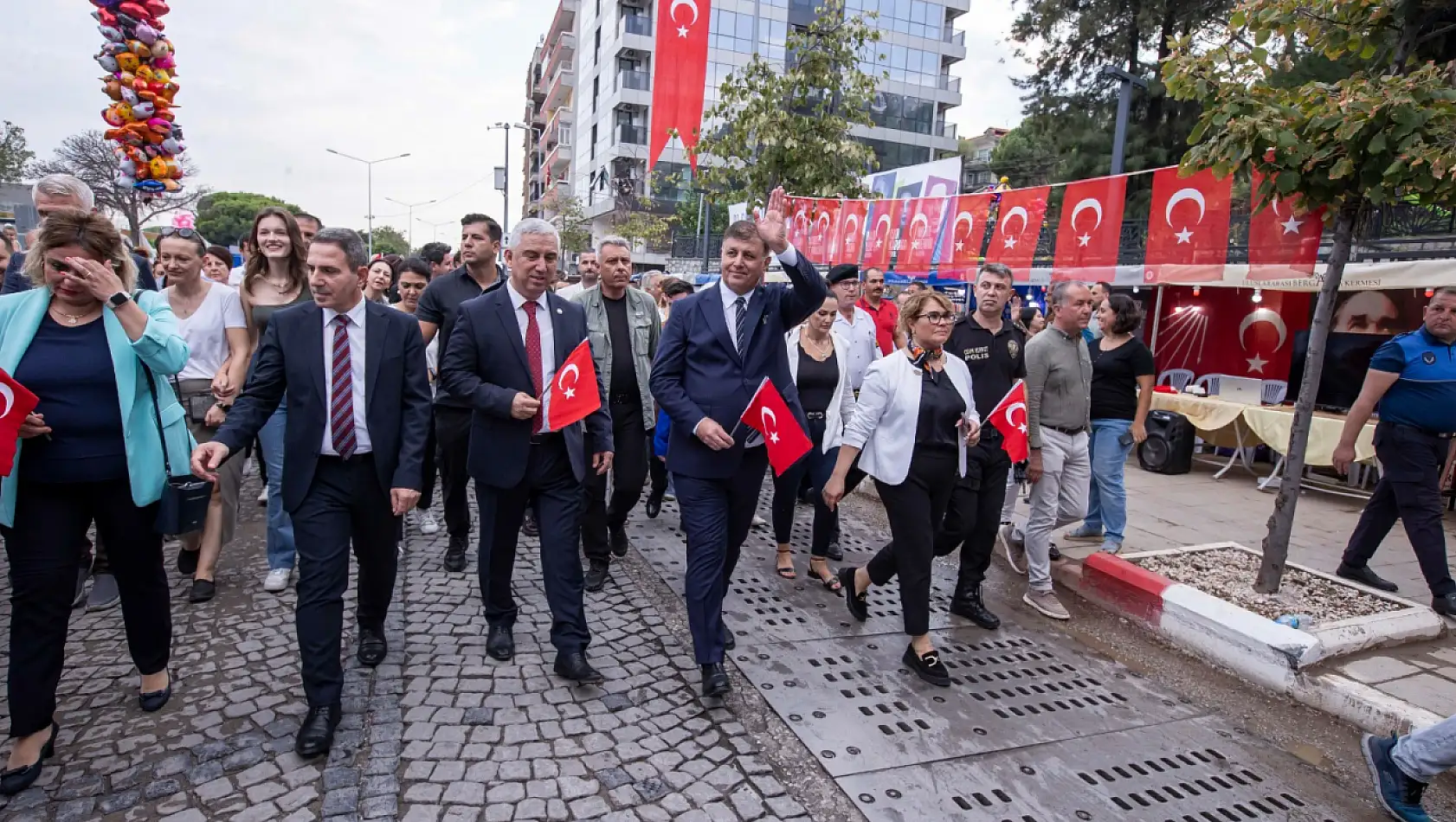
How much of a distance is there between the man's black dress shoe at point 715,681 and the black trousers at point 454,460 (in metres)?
1.87

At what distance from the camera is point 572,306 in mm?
4016

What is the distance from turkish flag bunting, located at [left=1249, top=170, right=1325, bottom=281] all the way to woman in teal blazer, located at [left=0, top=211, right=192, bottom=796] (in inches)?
345

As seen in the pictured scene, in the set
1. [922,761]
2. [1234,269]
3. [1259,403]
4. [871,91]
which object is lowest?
[922,761]

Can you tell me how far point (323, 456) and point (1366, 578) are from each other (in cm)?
648

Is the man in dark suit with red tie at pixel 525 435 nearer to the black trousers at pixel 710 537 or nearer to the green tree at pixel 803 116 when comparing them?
the black trousers at pixel 710 537

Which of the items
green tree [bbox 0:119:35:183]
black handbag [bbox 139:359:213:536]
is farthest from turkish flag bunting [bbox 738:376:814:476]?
green tree [bbox 0:119:35:183]

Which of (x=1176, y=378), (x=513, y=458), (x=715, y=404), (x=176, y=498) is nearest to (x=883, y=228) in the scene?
(x=1176, y=378)

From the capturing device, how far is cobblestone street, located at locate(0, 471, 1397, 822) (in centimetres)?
286

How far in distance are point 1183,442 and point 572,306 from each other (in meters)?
8.34

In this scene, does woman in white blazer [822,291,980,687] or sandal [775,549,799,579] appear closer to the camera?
woman in white blazer [822,291,980,687]

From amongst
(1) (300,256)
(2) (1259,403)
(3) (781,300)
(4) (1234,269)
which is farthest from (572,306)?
(2) (1259,403)

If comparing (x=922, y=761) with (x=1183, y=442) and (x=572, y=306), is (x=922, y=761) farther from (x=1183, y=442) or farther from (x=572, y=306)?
(x=1183, y=442)

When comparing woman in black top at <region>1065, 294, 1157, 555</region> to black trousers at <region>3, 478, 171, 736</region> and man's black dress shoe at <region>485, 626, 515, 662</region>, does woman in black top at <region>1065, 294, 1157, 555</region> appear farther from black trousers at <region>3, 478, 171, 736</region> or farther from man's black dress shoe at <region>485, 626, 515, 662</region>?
black trousers at <region>3, 478, 171, 736</region>

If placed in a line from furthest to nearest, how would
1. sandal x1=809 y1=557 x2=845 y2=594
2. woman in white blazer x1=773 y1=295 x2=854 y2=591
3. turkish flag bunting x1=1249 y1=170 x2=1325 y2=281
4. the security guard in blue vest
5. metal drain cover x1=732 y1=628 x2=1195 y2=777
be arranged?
turkish flag bunting x1=1249 y1=170 x2=1325 y2=281 < woman in white blazer x1=773 y1=295 x2=854 y2=591 < sandal x1=809 y1=557 x2=845 y2=594 < the security guard in blue vest < metal drain cover x1=732 y1=628 x2=1195 y2=777
